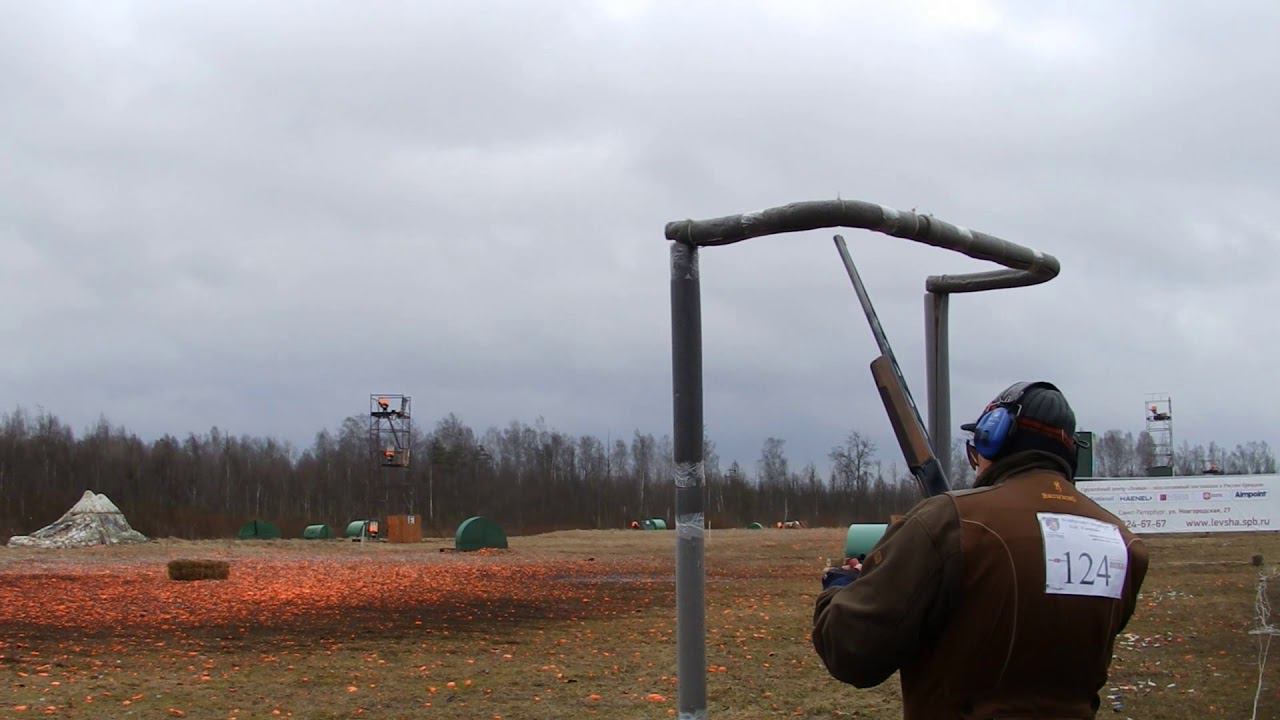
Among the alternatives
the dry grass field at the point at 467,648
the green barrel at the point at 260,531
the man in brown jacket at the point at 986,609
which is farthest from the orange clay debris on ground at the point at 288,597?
the green barrel at the point at 260,531

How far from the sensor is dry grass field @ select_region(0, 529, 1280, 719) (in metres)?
9.15

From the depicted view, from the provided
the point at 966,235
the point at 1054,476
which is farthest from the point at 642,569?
the point at 1054,476

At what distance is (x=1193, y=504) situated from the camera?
33.8 m

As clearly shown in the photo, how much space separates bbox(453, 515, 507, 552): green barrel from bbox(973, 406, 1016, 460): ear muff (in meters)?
37.0

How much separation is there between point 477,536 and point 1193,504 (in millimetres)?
22955

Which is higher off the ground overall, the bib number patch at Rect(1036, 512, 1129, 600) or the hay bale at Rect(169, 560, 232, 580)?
the bib number patch at Rect(1036, 512, 1129, 600)

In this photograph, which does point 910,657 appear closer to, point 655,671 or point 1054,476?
point 1054,476

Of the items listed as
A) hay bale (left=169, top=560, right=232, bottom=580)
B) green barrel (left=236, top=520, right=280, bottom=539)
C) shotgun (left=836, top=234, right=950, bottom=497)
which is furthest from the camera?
green barrel (left=236, top=520, right=280, bottom=539)

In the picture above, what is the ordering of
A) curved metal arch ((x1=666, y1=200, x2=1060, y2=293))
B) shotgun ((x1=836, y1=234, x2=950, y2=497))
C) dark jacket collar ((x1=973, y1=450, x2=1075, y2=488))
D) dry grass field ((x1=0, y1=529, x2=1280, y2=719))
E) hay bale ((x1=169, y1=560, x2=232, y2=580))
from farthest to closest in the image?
hay bale ((x1=169, y1=560, x2=232, y2=580))
dry grass field ((x1=0, y1=529, x2=1280, y2=719))
curved metal arch ((x1=666, y1=200, x2=1060, y2=293))
shotgun ((x1=836, y1=234, x2=950, y2=497))
dark jacket collar ((x1=973, y1=450, x2=1075, y2=488))

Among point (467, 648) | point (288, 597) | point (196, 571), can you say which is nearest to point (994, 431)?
point (467, 648)

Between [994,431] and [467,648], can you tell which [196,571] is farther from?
[994,431]

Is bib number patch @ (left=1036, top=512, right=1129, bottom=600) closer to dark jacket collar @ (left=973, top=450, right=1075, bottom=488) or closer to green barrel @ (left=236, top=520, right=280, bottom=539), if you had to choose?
dark jacket collar @ (left=973, top=450, right=1075, bottom=488)

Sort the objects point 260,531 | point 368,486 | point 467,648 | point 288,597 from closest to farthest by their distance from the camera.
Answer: point 467,648 → point 288,597 → point 260,531 → point 368,486

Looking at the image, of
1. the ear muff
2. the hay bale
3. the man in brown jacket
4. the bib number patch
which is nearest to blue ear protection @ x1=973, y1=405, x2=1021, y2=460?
the ear muff
